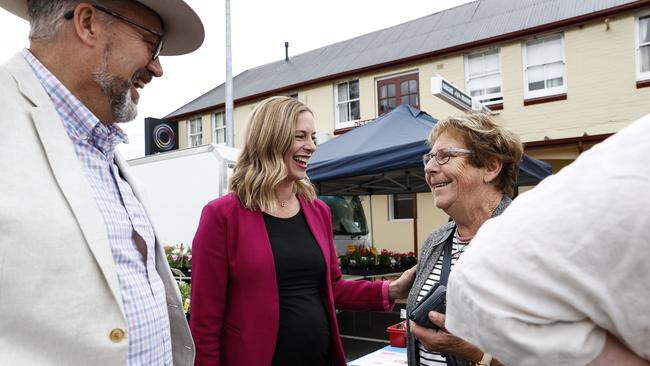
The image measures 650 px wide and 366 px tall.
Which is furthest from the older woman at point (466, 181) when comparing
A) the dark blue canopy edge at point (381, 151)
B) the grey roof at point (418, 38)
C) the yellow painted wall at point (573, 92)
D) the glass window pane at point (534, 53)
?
the glass window pane at point (534, 53)

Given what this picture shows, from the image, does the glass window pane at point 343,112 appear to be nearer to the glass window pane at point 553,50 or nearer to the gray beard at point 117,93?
the glass window pane at point 553,50

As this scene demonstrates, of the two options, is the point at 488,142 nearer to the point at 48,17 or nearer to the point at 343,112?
the point at 48,17

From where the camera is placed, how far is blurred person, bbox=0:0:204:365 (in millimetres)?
1062

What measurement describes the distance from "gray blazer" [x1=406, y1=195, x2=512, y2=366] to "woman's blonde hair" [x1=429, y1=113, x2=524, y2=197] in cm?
11

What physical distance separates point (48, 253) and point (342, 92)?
1522cm

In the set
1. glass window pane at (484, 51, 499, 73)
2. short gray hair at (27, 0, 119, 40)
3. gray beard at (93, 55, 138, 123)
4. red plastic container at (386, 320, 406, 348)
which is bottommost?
red plastic container at (386, 320, 406, 348)

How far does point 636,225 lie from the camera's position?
50 centimetres

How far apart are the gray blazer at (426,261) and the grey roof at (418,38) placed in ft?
36.3

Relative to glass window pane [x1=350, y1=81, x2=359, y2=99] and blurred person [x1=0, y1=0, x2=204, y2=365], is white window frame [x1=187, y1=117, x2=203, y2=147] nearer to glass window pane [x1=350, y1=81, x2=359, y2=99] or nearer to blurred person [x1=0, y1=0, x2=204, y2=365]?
glass window pane [x1=350, y1=81, x2=359, y2=99]

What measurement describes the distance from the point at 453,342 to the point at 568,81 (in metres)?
11.9

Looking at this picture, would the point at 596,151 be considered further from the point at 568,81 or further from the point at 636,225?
the point at 568,81

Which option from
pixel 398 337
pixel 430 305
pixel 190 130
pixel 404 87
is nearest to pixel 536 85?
pixel 404 87

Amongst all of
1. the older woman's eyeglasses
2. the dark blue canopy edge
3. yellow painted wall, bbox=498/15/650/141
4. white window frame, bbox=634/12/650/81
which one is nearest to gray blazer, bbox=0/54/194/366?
the older woman's eyeglasses

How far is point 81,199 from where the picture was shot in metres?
1.18
